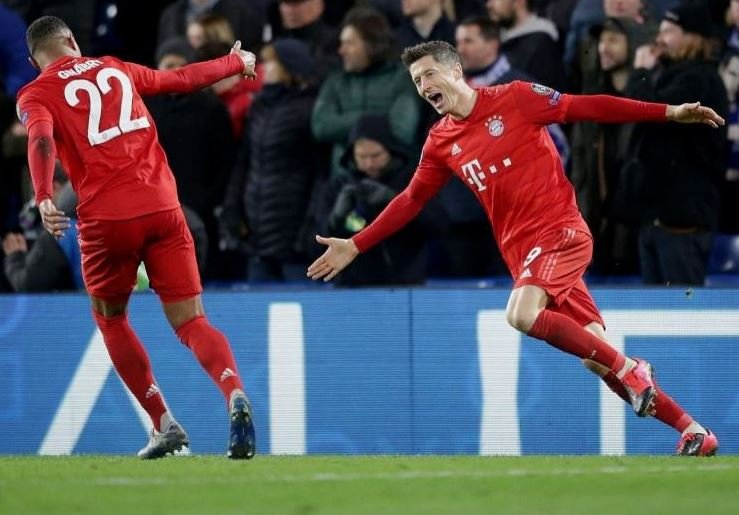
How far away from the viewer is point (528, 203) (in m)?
8.97

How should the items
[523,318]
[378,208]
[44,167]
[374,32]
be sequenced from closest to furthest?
[44,167], [523,318], [378,208], [374,32]

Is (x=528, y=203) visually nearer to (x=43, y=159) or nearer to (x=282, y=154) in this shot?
(x=43, y=159)

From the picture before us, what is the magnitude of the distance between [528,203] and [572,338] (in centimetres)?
74

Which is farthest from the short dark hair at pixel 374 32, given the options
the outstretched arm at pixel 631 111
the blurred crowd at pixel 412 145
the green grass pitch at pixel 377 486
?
the green grass pitch at pixel 377 486

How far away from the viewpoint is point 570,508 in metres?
6.62

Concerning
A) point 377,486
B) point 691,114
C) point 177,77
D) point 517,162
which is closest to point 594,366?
point 517,162

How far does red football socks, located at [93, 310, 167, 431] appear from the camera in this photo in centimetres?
904

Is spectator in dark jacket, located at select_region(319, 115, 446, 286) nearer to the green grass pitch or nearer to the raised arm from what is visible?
the green grass pitch

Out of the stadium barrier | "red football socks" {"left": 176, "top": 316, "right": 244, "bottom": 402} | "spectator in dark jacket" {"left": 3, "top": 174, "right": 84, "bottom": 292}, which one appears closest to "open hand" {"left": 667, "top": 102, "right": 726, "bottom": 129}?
the stadium barrier

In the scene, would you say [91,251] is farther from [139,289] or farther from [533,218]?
[139,289]

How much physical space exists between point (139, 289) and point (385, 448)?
224 centimetres

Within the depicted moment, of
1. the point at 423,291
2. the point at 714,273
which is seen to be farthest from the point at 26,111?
the point at 714,273

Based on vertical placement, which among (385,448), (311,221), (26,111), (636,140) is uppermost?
(26,111)

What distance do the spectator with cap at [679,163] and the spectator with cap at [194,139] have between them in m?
3.00
